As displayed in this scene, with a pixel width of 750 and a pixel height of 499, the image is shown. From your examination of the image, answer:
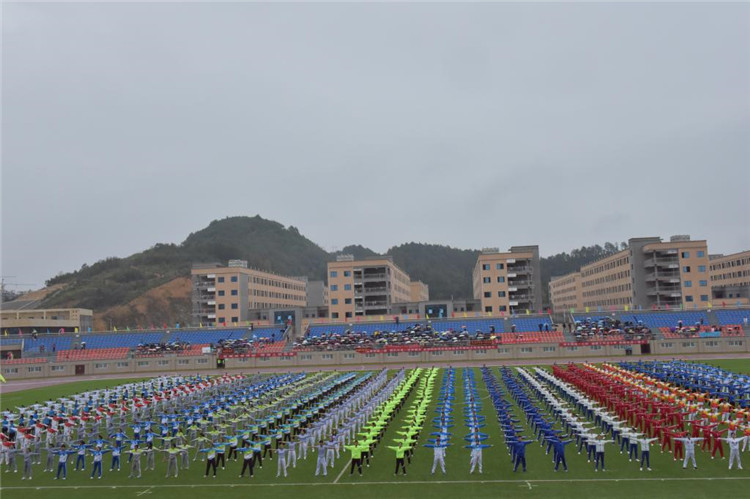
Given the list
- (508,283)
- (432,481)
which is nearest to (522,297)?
(508,283)

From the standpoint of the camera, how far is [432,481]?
65.2ft

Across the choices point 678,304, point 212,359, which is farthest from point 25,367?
point 678,304

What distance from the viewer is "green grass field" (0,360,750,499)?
18.3 meters

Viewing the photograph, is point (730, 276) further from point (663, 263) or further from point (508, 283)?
point (508, 283)

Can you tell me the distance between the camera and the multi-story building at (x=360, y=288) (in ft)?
309

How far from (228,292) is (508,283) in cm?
4285

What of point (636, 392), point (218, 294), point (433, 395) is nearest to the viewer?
point (636, 392)

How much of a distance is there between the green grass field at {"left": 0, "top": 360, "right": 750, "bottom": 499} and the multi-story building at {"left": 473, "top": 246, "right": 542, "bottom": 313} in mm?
66495

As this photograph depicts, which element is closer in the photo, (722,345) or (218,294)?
(722,345)

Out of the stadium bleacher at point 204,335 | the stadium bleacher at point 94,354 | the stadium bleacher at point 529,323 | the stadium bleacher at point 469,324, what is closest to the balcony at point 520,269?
the stadium bleacher at point 529,323

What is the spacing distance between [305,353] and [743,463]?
50.5 metres

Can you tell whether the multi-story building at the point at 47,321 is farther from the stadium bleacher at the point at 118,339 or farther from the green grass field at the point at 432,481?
the green grass field at the point at 432,481

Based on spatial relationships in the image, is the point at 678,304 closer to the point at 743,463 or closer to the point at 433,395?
the point at 433,395

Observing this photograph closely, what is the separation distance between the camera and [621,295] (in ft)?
323
